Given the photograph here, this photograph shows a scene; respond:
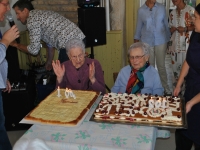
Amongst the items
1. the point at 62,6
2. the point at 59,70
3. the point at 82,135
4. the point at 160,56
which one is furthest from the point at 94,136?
the point at 62,6

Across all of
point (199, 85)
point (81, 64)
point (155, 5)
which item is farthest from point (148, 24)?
point (199, 85)

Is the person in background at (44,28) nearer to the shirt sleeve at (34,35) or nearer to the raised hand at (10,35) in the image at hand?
the shirt sleeve at (34,35)

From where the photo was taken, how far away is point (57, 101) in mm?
1803

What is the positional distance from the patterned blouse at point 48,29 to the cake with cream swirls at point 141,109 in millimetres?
1269

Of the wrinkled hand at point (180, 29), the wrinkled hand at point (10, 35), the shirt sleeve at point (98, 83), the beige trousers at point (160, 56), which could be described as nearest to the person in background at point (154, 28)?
the beige trousers at point (160, 56)

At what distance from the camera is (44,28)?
114 inches

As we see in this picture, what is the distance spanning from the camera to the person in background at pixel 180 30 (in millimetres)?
3367

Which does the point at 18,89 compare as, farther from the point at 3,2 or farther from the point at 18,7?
the point at 3,2

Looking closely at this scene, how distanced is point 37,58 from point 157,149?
2320 mm

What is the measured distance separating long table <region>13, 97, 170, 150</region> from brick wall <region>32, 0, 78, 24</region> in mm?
2640

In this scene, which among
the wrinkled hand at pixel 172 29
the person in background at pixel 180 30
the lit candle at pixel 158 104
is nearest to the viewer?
the lit candle at pixel 158 104

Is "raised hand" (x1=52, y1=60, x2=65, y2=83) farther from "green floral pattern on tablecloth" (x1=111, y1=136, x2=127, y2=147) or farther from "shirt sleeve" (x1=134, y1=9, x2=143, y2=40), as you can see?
"shirt sleeve" (x1=134, y1=9, x2=143, y2=40)

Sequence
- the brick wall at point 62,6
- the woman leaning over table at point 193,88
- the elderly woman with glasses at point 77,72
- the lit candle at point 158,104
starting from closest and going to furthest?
the lit candle at point 158,104, the woman leaning over table at point 193,88, the elderly woman with glasses at point 77,72, the brick wall at point 62,6

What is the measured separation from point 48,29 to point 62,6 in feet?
3.77
